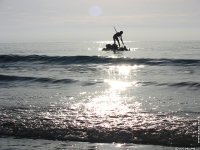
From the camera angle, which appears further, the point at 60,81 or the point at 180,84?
the point at 60,81

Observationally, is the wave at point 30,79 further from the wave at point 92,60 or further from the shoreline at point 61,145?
the shoreline at point 61,145

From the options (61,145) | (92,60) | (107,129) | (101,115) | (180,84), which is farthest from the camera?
(92,60)

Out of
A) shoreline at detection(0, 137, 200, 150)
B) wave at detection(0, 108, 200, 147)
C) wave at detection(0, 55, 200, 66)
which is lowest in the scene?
shoreline at detection(0, 137, 200, 150)

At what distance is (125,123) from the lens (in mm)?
9969

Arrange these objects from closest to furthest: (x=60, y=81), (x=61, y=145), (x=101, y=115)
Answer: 1. (x=61, y=145)
2. (x=101, y=115)
3. (x=60, y=81)

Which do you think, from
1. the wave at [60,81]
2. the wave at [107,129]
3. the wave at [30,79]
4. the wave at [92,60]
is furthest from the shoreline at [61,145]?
the wave at [92,60]

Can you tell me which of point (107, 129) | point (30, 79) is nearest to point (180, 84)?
point (30, 79)

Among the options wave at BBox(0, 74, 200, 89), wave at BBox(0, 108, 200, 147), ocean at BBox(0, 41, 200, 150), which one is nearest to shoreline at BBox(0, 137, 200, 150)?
ocean at BBox(0, 41, 200, 150)

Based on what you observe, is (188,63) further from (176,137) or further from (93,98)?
(176,137)

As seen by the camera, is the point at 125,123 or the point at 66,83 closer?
the point at 125,123

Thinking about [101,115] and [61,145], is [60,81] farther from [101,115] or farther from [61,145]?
[61,145]

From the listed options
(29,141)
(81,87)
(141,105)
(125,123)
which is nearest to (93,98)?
(141,105)

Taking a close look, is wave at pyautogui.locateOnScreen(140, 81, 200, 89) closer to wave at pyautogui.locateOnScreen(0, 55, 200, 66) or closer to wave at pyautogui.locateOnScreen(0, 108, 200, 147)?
wave at pyautogui.locateOnScreen(0, 108, 200, 147)

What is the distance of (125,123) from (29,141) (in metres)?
2.67
